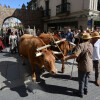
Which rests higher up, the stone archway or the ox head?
the stone archway

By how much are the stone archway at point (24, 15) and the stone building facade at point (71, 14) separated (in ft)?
4.24

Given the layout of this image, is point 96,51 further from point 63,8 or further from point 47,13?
point 47,13

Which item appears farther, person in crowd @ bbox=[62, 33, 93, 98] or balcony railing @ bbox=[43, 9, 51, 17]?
balcony railing @ bbox=[43, 9, 51, 17]

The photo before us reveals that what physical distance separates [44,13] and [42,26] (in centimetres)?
258

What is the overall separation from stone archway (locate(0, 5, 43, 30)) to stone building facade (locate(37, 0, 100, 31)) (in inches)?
50.9

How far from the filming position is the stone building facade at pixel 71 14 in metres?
13.4

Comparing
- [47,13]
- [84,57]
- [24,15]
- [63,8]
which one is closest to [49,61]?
[84,57]

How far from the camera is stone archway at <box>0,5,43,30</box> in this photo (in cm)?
A: 1912

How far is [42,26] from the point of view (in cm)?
2269

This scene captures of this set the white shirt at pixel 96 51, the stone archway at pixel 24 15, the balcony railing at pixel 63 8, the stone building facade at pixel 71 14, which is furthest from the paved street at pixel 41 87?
the stone archway at pixel 24 15

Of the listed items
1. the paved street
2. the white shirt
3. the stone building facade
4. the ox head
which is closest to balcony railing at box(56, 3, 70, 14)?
the stone building facade

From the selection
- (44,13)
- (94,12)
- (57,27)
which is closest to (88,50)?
(94,12)

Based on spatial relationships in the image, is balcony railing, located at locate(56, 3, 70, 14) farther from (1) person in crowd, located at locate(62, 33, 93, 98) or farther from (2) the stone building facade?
(1) person in crowd, located at locate(62, 33, 93, 98)

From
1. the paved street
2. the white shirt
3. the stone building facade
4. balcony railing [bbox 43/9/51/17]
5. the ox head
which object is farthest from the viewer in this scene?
balcony railing [bbox 43/9/51/17]
